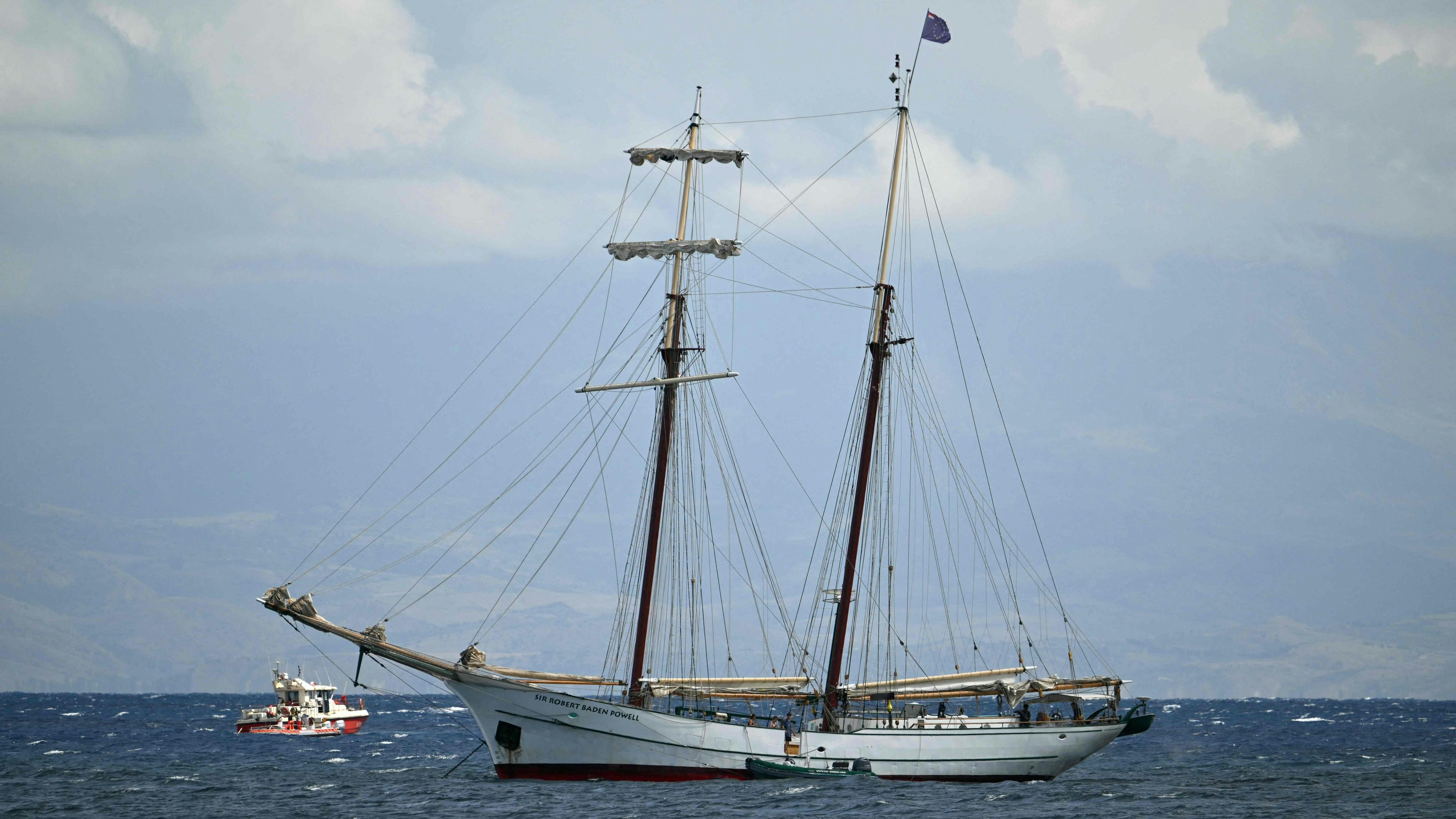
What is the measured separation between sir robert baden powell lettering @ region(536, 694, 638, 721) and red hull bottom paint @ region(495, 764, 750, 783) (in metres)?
2.06

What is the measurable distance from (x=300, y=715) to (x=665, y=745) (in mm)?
72046

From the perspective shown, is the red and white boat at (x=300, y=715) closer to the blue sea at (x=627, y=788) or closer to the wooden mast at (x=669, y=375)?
the blue sea at (x=627, y=788)

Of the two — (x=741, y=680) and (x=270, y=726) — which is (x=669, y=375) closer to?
Answer: (x=741, y=680)

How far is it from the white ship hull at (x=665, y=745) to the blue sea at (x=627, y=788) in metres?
0.75

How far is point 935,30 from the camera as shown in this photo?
69125 millimetres

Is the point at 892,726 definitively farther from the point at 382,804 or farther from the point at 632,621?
the point at 382,804

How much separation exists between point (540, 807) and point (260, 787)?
19.1 m

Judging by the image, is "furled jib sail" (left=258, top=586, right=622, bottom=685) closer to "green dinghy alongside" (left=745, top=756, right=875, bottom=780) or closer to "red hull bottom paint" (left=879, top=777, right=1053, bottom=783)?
"green dinghy alongside" (left=745, top=756, right=875, bottom=780)

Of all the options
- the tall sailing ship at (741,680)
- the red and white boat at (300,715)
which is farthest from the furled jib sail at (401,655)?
the red and white boat at (300,715)

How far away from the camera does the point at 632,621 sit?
68250 millimetres

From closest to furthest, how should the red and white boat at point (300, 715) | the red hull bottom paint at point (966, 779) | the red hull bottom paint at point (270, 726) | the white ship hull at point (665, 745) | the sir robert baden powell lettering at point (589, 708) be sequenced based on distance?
the sir robert baden powell lettering at point (589, 708), the white ship hull at point (665, 745), the red hull bottom paint at point (966, 779), the red and white boat at point (300, 715), the red hull bottom paint at point (270, 726)

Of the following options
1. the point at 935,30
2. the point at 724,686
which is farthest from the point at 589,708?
the point at 935,30

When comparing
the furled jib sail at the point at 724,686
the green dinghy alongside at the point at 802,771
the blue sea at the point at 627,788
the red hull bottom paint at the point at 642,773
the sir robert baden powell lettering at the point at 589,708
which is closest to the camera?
the blue sea at the point at 627,788

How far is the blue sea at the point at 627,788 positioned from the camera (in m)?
57.0
